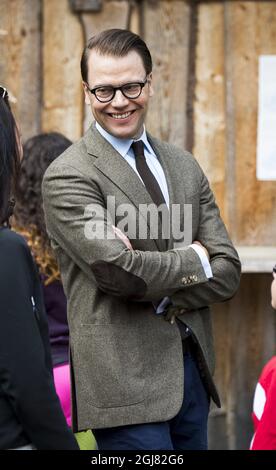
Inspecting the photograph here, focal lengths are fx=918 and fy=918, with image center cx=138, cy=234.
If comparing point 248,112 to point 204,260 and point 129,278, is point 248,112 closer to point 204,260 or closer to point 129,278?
point 204,260

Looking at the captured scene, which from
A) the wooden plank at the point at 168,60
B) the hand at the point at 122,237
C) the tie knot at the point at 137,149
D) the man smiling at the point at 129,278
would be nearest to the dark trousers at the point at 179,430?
the man smiling at the point at 129,278

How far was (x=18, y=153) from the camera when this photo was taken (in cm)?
270

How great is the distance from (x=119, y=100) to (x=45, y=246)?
0.89m

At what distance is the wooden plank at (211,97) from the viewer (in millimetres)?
4879

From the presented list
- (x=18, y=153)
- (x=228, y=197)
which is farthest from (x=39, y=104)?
(x=18, y=153)

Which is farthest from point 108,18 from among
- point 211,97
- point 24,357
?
point 24,357

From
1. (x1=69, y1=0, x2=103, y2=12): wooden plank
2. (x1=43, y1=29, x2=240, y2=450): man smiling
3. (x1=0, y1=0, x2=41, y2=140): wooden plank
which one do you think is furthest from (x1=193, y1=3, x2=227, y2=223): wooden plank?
(x1=43, y1=29, x2=240, y2=450): man smiling

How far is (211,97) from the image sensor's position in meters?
4.89

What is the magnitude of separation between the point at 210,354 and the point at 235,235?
1472 mm

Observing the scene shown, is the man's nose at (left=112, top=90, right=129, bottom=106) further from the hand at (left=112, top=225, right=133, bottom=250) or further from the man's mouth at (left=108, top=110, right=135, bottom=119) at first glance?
the hand at (left=112, top=225, right=133, bottom=250)

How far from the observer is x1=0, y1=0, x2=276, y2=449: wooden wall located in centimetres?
486

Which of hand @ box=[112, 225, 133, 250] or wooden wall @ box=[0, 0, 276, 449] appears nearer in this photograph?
hand @ box=[112, 225, 133, 250]

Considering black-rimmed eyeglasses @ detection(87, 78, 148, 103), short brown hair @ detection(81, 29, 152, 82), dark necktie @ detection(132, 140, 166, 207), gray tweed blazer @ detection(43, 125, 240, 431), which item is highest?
short brown hair @ detection(81, 29, 152, 82)

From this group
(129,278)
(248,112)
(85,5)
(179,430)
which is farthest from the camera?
(248,112)
